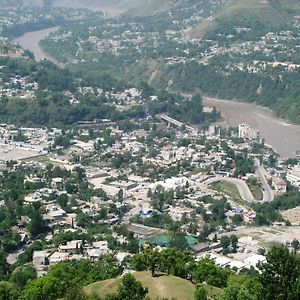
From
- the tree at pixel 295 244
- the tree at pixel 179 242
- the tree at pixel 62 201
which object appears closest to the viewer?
the tree at pixel 179 242

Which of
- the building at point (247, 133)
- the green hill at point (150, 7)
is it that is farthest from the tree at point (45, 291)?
the green hill at point (150, 7)

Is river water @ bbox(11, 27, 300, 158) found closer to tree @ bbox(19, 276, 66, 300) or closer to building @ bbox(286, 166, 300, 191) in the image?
building @ bbox(286, 166, 300, 191)

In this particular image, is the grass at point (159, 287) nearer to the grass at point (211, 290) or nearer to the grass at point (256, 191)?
the grass at point (211, 290)

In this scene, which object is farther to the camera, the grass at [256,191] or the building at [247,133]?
the building at [247,133]

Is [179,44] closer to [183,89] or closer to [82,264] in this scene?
[183,89]

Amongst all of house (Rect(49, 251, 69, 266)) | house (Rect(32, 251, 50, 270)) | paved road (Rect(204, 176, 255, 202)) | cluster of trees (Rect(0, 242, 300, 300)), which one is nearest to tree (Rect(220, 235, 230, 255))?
cluster of trees (Rect(0, 242, 300, 300))

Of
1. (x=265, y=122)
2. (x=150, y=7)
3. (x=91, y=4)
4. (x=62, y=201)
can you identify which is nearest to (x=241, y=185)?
(x=62, y=201)

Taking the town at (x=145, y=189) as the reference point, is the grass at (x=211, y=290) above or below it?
above
